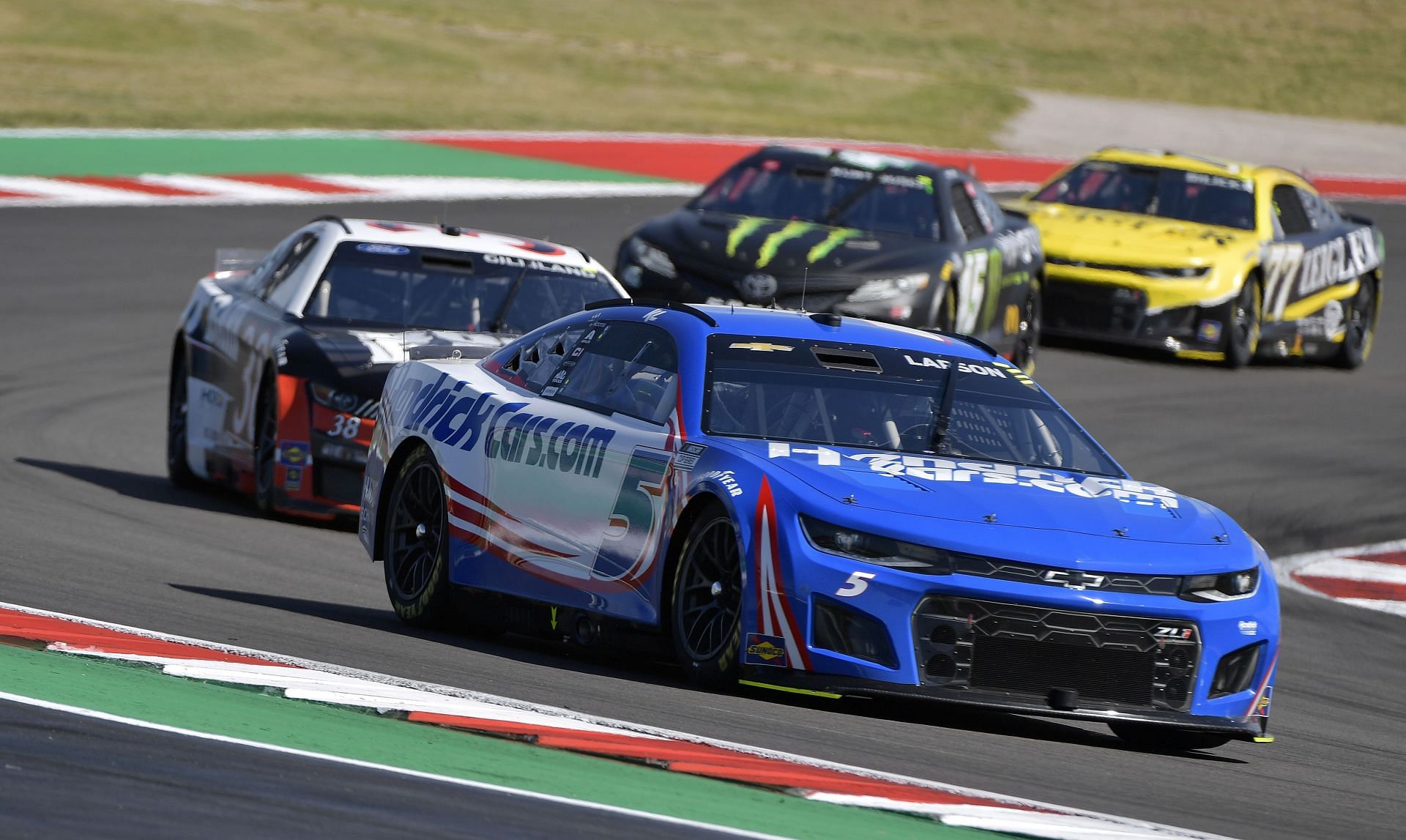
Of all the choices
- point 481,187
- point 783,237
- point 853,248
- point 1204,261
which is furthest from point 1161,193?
point 481,187

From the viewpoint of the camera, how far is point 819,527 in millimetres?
6848

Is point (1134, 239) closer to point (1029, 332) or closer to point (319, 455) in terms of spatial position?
point (1029, 332)

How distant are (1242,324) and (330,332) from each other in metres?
9.26

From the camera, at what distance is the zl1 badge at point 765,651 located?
6.86 metres

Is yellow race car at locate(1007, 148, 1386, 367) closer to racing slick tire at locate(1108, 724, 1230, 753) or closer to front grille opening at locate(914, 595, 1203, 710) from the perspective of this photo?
racing slick tire at locate(1108, 724, 1230, 753)

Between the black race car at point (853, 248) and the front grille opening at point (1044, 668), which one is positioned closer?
the front grille opening at point (1044, 668)

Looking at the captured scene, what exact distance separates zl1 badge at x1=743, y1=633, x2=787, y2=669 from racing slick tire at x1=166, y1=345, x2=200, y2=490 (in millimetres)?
6188

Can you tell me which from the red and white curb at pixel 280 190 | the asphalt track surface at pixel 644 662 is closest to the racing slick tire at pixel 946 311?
the asphalt track surface at pixel 644 662

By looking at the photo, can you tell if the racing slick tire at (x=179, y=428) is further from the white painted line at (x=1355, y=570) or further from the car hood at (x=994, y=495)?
the car hood at (x=994, y=495)

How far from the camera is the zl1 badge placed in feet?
22.5

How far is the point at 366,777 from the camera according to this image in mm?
5395

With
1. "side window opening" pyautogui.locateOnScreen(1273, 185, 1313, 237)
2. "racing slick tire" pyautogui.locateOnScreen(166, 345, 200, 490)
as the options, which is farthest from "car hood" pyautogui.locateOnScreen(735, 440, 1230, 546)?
"side window opening" pyautogui.locateOnScreen(1273, 185, 1313, 237)

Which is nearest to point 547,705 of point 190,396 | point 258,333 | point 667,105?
point 258,333

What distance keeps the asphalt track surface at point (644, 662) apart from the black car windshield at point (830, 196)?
167 centimetres
